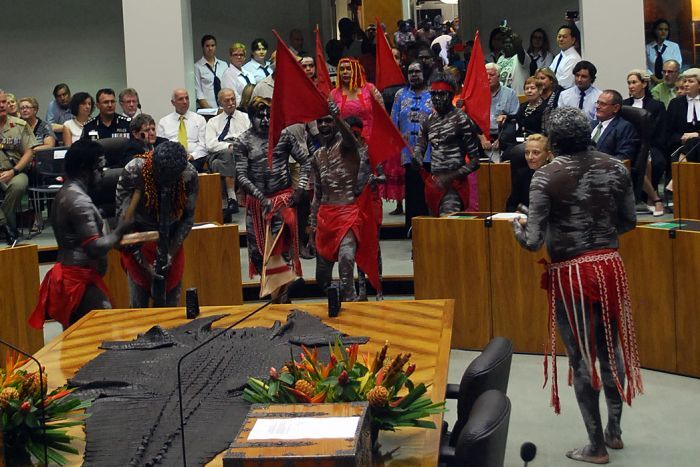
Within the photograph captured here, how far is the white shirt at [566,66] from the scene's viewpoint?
12.1m

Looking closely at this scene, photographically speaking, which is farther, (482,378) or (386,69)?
(386,69)

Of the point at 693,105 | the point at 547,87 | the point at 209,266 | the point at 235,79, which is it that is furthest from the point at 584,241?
the point at 235,79

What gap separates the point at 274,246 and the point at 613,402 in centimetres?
354

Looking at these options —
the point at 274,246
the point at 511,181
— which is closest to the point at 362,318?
the point at 274,246

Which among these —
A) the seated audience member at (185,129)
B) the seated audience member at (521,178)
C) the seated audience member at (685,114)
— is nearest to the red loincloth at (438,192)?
the seated audience member at (521,178)

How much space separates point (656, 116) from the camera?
1084cm

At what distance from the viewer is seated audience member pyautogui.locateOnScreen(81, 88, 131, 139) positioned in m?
11.3

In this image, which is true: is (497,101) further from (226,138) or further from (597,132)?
(226,138)

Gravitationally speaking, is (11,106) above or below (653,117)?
above

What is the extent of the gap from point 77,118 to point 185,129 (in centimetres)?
134

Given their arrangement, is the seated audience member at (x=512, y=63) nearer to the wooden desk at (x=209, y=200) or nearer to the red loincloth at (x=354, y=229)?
the wooden desk at (x=209, y=200)

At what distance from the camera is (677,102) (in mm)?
11047

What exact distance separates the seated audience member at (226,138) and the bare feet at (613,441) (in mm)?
6452

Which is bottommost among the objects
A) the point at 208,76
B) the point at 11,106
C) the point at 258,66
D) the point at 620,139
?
the point at 620,139
